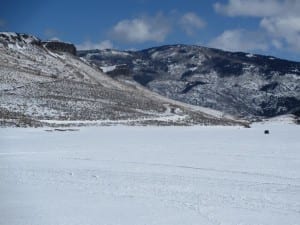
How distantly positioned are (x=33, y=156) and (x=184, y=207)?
1411 cm

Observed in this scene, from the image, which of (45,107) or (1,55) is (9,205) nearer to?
(45,107)

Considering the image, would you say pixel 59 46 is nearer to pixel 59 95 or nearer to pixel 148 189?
pixel 59 95

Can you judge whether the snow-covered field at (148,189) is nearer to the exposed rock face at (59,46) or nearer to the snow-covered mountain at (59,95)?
the snow-covered mountain at (59,95)

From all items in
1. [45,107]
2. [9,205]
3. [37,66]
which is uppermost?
[37,66]

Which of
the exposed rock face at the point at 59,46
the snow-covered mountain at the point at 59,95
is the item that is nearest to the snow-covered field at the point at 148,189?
the snow-covered mountain at the point at 59,95

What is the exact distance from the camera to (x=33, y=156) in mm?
26406

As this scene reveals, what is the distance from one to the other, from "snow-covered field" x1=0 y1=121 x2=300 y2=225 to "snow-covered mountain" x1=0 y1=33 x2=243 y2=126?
33.7m

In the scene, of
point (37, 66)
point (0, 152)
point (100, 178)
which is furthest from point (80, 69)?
point (100, 178)

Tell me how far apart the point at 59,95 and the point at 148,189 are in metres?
78.4

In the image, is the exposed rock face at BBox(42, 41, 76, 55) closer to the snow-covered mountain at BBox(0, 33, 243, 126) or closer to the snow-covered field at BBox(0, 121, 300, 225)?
the snow-covered mountain at BBox(0, 33, 243, 126)

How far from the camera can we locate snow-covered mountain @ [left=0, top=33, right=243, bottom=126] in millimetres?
74188

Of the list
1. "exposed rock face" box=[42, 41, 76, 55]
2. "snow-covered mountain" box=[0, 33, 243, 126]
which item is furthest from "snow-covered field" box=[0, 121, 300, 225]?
"exposed rock face" box=[42, 41, 76, 55]

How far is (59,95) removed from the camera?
3671 inches

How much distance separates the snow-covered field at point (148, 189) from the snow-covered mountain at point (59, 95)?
3372cm
